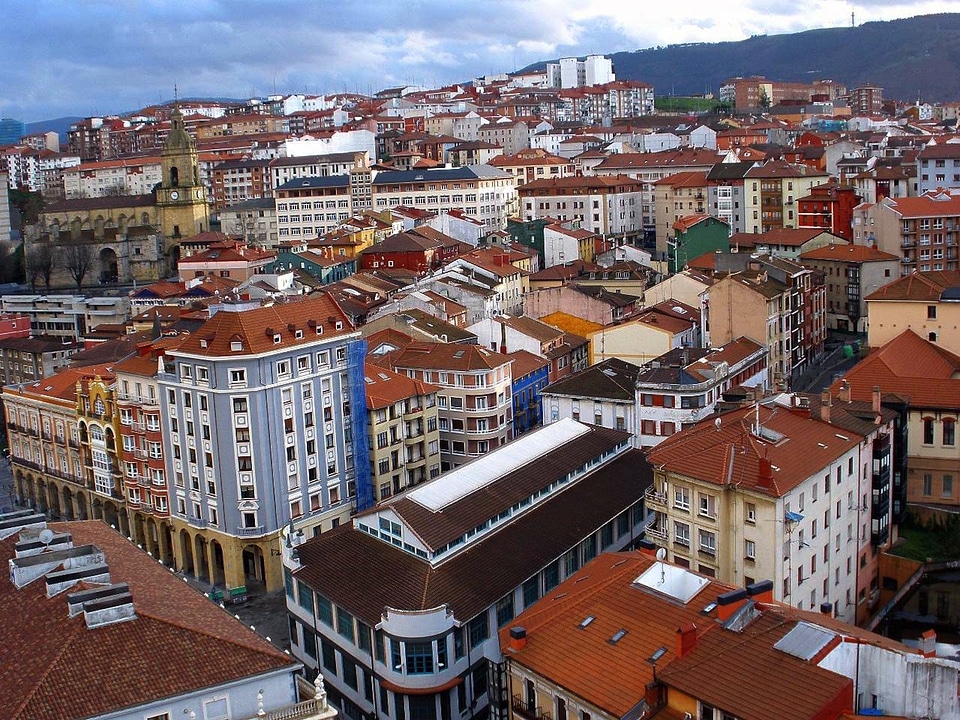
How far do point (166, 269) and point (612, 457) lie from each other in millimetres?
93400

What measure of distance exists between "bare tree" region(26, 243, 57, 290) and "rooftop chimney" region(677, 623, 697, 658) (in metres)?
112

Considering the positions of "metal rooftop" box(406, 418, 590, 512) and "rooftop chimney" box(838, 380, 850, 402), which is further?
"rooftop chimney" box(838, 380, 850, 402)

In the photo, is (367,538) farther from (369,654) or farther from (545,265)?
(545,265)

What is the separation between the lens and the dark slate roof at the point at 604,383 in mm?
53906

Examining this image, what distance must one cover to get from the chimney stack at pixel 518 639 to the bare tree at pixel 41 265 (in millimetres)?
107825

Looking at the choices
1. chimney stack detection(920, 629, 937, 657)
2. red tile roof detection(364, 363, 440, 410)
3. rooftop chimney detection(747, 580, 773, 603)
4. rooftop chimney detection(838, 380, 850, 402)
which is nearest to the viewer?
chimney stack detection(920, 629, 937, 657)

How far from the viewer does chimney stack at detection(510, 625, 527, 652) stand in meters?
28.5

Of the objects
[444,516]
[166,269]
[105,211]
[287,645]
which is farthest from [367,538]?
[105,211]

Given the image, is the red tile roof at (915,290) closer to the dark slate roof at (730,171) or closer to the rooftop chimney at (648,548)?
the rooftop chimney at (648,548)

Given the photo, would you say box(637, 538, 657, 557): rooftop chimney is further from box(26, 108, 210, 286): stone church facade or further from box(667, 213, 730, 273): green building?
box(26, 108, 210, 286): stone church facade

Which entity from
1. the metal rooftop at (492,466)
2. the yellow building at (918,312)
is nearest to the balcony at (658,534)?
the metal rooftop at (492,466)

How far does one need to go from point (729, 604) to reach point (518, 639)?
552 centimetres

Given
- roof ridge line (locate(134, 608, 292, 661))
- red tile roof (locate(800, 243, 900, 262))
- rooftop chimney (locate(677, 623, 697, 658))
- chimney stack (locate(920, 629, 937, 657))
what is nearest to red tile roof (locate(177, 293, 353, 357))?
roof ridge line (locate(134, 608, 292, 661))

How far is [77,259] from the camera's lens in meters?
126
